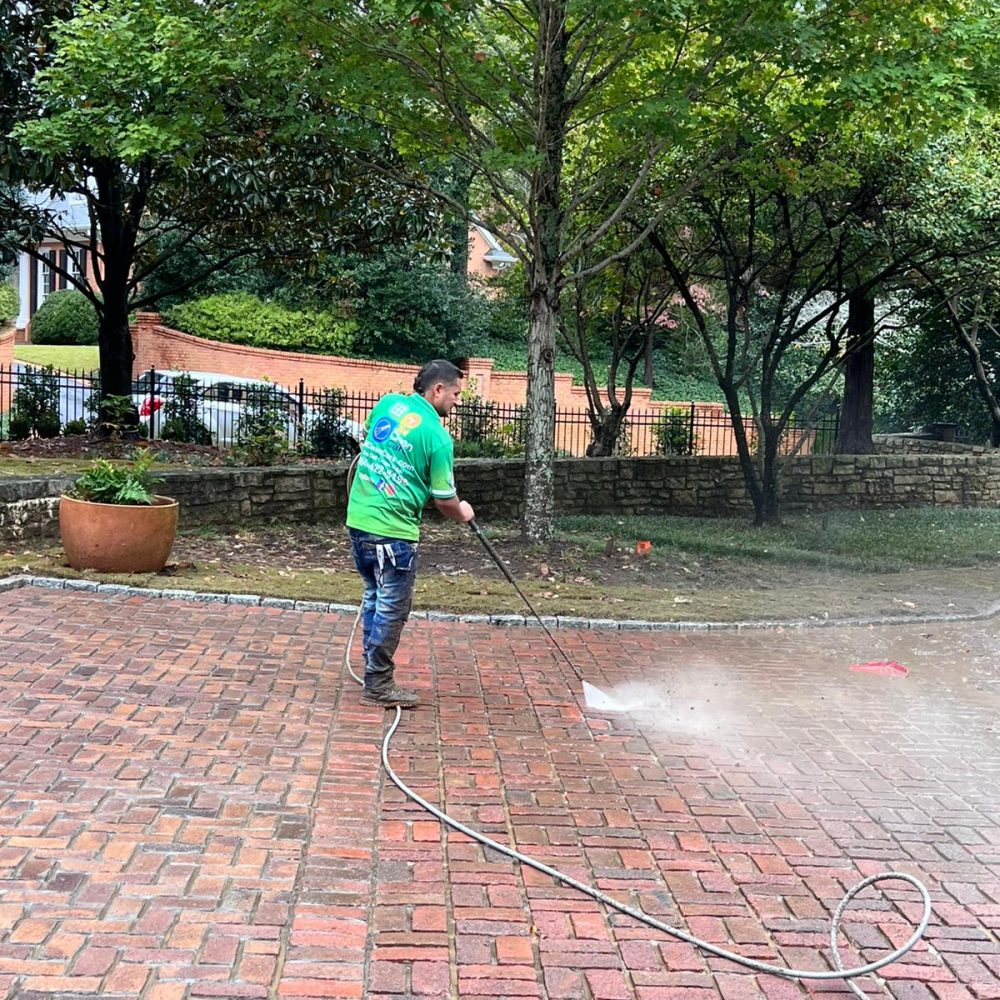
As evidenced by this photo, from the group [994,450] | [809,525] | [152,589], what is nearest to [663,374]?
[994,450]

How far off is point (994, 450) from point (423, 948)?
1799 cm

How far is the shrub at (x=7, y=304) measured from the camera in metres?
32.0

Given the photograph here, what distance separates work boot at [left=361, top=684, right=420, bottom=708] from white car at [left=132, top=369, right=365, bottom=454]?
28.8ft

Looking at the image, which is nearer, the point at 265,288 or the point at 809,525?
the point at 809,525

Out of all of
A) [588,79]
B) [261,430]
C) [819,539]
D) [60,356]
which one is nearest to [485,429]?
[261,430]

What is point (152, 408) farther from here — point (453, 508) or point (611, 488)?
point (453, 508)

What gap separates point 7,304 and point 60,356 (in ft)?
23.0

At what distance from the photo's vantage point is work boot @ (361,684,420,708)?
546 centimetres

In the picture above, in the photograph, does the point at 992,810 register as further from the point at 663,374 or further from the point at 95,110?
the point at 663,374

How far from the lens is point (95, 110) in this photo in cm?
988

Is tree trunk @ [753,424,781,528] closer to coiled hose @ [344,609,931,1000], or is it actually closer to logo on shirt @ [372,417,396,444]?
logo on shirt @ [372,417,396,444]

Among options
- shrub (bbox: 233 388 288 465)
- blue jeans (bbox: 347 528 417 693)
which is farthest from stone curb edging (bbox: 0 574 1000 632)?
shrub (bbox: 233 388 288 465)

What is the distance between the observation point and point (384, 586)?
209 inches

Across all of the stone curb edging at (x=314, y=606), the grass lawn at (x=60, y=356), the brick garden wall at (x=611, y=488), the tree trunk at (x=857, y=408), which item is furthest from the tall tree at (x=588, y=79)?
the grass lawn at (x=60, y=356)
